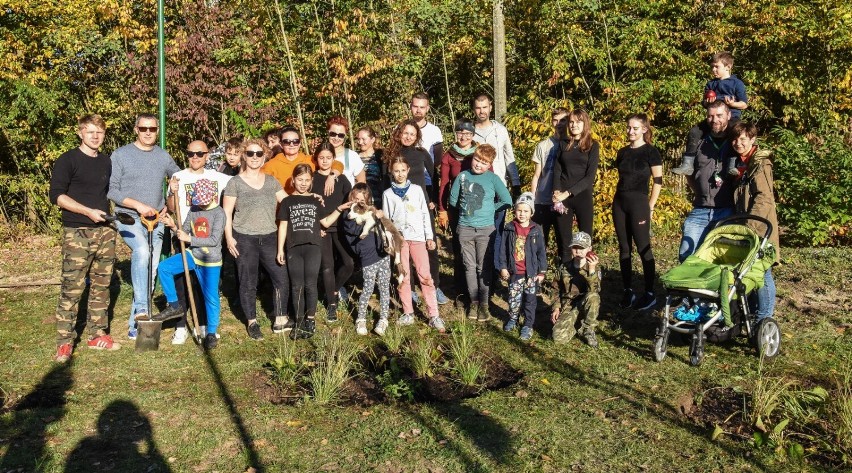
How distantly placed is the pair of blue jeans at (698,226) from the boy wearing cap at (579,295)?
81cm

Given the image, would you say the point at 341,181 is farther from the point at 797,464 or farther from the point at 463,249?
the point at 797,464

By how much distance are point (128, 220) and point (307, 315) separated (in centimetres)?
186

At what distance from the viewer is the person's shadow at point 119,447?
4.85 meters

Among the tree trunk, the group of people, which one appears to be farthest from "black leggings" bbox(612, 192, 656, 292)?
the tree trunk

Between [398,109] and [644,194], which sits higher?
[398,109]

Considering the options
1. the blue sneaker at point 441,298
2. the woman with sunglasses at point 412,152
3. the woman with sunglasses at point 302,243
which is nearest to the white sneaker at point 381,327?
the woman with sunglasses at point 302,243

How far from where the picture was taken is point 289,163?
26.4 feet

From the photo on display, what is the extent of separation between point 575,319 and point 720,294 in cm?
142

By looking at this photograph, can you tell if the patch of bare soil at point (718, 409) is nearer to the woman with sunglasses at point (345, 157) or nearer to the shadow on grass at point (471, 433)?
the shadow on grass at point (471, 433)

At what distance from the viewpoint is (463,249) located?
7.86 meters

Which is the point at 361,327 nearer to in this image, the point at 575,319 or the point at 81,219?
the point at 575,319

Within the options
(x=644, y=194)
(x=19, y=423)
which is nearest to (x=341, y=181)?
(x=644, y=194)

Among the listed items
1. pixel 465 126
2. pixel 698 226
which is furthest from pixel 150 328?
pixel 698 226

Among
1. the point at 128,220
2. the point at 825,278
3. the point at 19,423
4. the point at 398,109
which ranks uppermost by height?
the point at 398,109
